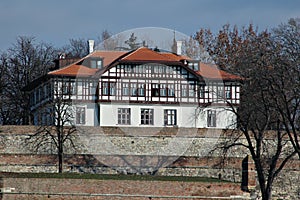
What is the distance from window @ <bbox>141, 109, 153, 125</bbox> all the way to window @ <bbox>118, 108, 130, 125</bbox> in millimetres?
843

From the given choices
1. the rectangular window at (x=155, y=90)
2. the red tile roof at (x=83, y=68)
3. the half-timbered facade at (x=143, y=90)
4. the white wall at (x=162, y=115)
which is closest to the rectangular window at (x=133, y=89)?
the half-timbered facade at (x=143, y=90)

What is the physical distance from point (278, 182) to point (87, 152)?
882 centimetres

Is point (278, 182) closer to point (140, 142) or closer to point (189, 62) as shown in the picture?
point (140, 142)

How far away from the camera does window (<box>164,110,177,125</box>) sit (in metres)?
47.3

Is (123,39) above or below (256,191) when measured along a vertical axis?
above

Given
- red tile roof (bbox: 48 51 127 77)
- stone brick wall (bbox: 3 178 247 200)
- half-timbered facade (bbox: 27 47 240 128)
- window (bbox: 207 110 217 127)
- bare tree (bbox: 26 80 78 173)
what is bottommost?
stone brick wall (bbox: 3 178 247 200)

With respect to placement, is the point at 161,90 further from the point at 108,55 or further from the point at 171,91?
→ the point at 108,55

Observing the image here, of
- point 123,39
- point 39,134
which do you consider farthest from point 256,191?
point 123,39

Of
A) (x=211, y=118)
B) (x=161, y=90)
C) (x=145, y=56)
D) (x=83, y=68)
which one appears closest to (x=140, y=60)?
(x=145, y=56)

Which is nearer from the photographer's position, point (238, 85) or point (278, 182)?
point (278, 182)

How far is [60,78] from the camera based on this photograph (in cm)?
4688

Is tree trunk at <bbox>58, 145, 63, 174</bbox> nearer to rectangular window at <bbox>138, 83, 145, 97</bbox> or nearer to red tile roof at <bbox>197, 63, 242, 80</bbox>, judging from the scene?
rectangular window at <bbox>138, 83, 145, 97</bbox>

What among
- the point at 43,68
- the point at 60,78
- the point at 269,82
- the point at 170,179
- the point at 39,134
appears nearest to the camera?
the point at 269,82

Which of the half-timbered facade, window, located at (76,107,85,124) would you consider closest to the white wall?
the half-timbered facade
